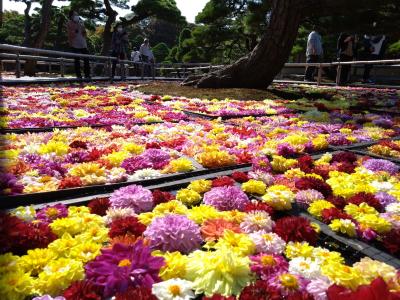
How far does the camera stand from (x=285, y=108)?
617 centimetres

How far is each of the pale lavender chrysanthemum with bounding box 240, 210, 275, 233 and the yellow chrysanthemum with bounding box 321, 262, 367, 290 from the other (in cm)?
40

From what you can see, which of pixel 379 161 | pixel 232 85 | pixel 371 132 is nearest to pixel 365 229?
pixel 379 161

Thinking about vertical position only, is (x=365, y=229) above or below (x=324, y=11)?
below

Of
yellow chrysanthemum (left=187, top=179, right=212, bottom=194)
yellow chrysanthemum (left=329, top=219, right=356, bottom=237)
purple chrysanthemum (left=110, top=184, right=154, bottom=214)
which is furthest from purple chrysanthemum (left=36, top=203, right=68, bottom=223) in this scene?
yellow chrysanthemum (left=329, top=219, right=356, bottom=237)

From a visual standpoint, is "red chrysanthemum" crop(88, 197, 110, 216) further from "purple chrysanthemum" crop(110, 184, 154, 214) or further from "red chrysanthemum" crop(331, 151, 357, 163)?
"red chrysanthemum" crop(331, 151, 357, 163)

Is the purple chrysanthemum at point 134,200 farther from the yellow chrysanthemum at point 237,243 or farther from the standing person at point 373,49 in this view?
the standing person at point 373,49

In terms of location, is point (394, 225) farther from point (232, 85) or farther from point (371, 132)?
point (232, 85)

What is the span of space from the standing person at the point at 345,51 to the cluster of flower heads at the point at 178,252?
41.3 ft

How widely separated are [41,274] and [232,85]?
7.92 metres

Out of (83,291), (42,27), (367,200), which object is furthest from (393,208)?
(42,27)

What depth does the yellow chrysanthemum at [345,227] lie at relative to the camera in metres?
1.80

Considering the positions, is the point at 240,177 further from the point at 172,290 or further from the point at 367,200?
the point at 172,290

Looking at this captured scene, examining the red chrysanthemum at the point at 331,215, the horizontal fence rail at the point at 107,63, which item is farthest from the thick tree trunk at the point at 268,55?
the red chrysanthemum at the point at 331,215

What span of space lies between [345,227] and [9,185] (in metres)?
1.86
